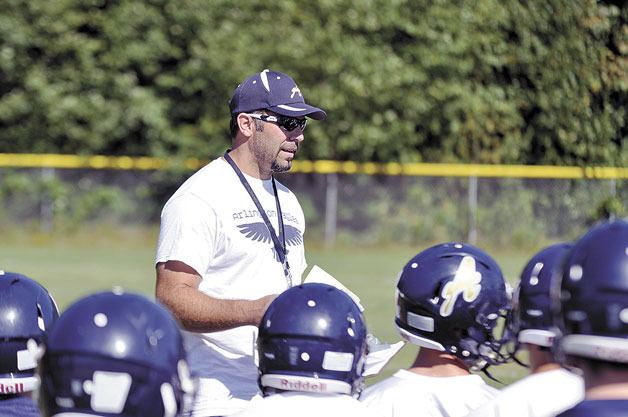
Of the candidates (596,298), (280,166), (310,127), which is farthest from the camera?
(310,127)

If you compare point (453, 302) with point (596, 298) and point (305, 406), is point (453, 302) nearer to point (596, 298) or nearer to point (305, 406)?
point (305, 406)

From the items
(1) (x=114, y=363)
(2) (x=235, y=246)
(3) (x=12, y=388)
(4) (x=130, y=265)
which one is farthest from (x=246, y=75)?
(1) (x=114, y=363)

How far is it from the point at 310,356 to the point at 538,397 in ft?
2.47

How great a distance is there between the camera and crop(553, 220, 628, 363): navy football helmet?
9.07 ft

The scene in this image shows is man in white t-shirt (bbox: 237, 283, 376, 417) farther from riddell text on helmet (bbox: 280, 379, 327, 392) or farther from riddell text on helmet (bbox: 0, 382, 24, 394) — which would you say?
riddell text on helmet (bbox: 0, 382, 24, 394)

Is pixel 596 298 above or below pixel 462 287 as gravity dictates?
above

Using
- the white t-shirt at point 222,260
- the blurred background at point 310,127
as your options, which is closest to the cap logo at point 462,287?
the white t-shirt at point 222,260

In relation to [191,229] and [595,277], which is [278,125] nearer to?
[191,229]

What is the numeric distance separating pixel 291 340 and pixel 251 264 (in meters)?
1.51

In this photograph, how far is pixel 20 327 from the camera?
4520 millimetres

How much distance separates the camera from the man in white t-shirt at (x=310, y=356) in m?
3.81

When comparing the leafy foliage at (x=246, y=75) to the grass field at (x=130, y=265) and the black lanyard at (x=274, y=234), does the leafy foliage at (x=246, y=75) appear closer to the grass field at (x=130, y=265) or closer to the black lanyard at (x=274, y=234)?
the grass field at (x=130, y=265)

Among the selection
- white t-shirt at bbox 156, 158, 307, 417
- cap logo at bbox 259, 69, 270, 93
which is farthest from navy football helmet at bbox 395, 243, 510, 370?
cap logo at bbox 259, 69, 270, 93

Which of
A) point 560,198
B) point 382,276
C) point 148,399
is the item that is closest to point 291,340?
point 148,399
